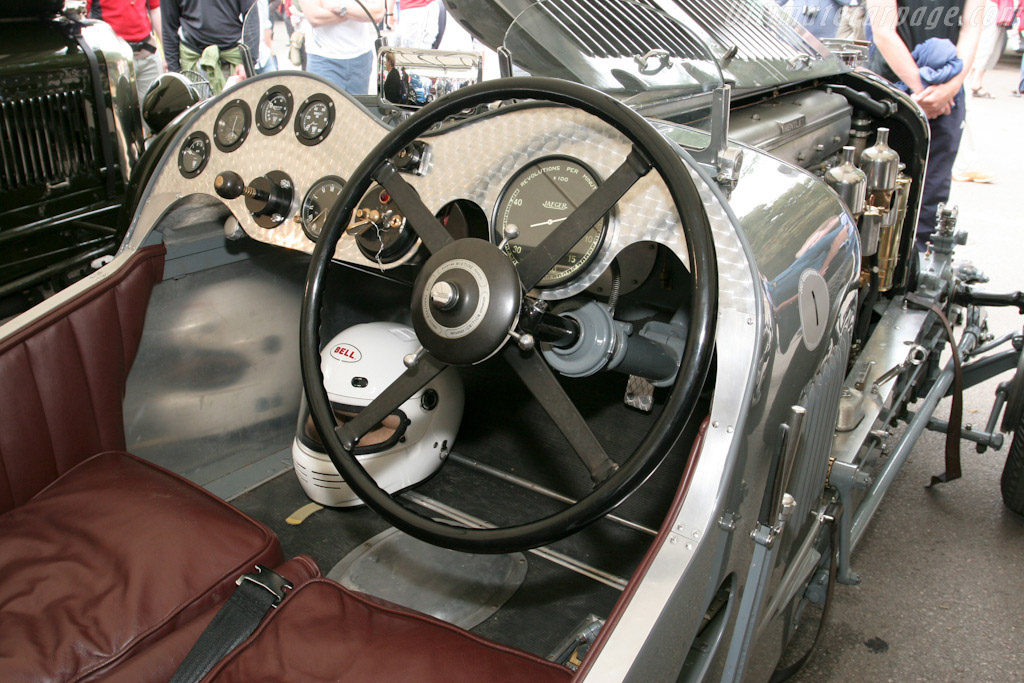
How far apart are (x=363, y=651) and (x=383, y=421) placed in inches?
34.3

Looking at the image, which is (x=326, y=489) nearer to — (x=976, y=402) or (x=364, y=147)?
(x=364, y=147)

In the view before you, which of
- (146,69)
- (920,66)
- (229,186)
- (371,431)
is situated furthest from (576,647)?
(146,69)

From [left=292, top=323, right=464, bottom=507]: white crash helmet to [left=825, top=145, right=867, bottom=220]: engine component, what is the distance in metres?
1.13

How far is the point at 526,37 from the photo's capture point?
1.98 metres

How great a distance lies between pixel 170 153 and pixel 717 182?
1.34 meters

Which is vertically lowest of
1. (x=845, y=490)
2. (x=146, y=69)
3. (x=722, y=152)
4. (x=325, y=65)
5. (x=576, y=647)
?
(x=576, y=647)

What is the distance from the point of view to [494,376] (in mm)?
2420

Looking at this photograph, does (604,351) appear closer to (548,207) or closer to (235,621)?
(548,207)

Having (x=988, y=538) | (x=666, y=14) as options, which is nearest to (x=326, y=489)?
(x=666, y=14)

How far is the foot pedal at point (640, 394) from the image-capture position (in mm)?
2000

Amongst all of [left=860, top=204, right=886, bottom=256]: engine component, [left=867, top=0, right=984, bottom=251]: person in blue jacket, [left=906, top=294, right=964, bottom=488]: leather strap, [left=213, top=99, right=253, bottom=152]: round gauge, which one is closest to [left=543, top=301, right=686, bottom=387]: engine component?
[left=213, top=99, right=253, bottom=152]: round gauge

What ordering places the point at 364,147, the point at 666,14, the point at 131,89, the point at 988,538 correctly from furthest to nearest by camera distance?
the point at 131,89 < the point at 988,538 < the point at 666,14 < the point at 364,147

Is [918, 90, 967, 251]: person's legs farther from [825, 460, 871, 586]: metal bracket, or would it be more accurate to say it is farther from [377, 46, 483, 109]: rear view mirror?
[377, 46, 483, 109]: rear view mirror

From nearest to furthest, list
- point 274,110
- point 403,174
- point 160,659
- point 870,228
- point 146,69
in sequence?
point 160,659
point 403,174
point 274,110
point 870,228
point 146,69
